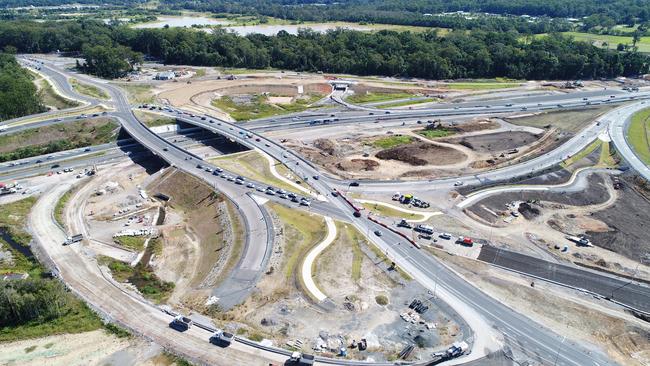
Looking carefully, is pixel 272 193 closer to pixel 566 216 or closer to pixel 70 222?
pixel 70 222

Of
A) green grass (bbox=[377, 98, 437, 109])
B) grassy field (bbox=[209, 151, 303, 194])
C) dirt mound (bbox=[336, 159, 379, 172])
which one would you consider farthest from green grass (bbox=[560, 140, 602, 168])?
grassy field (bbox=[209, 151, 303, 194])

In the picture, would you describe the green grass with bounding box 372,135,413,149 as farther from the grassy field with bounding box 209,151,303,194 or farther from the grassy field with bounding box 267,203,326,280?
the grassy field with bounding box 267,203,326,280

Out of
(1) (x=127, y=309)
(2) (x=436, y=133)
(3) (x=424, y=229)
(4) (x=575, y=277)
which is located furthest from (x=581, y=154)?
(1) (x=127, y=309)

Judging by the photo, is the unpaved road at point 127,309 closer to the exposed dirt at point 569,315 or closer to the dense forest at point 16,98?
the exposed dirt at point 569,315

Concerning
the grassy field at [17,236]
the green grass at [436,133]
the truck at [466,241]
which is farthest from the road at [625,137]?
the grassy field at [17,236]

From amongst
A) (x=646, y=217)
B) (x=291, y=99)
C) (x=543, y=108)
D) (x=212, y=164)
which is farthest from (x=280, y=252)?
(x=543, y=108)

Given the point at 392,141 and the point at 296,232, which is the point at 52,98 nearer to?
the point at 392,141
